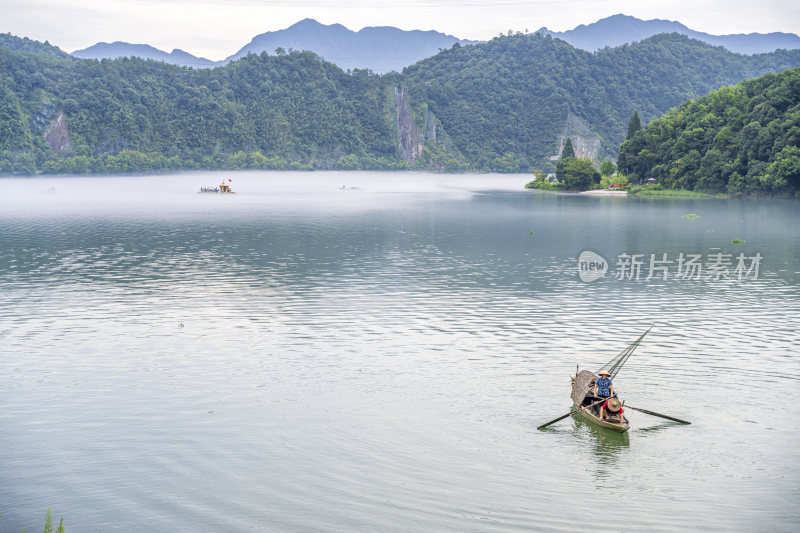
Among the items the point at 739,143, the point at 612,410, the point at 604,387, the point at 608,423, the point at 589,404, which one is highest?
the point at 739,143

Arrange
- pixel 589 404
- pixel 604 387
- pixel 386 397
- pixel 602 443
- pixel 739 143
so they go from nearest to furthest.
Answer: pixel 602 443 < pixel 604 387 < pixel 589 404 < pixel 386 397 < pixel 739 143

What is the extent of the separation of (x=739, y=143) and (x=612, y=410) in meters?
162

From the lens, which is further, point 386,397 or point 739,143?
point 739,143

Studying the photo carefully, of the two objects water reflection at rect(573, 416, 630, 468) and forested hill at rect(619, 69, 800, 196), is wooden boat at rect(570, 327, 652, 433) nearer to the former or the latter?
water reflection at rect(573, 416, 630, 468)

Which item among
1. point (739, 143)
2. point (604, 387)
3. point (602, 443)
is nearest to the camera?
point (602, 443)

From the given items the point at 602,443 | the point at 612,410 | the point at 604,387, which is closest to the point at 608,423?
the point at 612,410

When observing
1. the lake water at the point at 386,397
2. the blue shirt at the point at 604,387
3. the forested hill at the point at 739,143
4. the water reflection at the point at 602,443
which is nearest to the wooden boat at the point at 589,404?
the water reflection at the point at 602,443

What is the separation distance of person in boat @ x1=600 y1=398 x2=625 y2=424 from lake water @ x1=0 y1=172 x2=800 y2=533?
838 millimetres

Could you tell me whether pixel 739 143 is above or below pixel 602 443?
above

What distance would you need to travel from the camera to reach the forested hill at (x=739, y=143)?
160 meters

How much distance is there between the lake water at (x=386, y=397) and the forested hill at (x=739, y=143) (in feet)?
341

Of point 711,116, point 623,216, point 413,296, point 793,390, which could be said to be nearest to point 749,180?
point 711,116

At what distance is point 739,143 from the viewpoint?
171 m

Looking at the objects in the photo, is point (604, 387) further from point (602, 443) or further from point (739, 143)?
point (739, 143)
